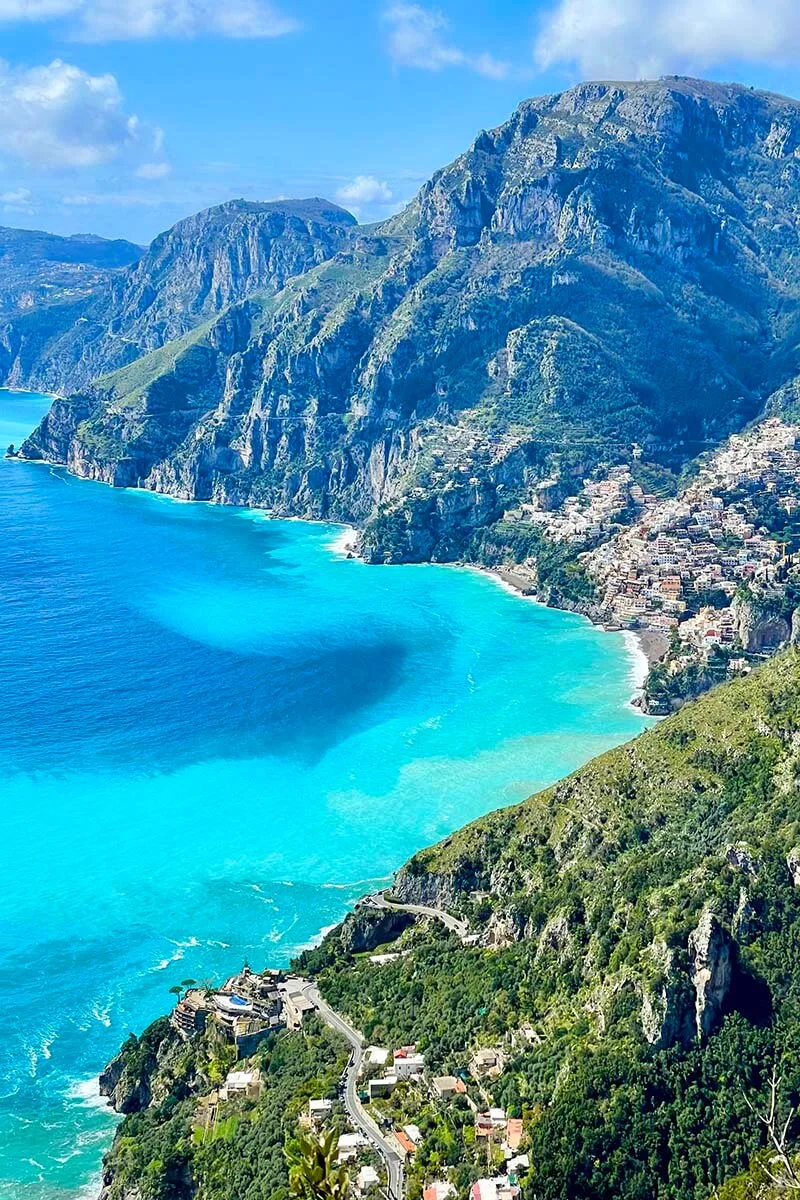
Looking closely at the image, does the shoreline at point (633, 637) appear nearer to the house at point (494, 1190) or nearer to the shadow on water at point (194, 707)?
the shadow on water at point (194, 707)

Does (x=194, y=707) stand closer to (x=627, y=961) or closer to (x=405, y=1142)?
(x=627, y=961)

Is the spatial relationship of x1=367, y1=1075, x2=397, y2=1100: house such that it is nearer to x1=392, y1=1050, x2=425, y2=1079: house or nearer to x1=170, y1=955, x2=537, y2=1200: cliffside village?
x1=170, y1=955, x2=537, y2=1200: cliffside village

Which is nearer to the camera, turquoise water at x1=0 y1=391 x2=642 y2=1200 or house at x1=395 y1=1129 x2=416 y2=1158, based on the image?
house at x1=395 y1=1129 x2=416 y2=1158

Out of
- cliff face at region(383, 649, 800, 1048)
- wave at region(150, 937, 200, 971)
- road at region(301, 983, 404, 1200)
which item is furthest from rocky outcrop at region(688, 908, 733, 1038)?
wave at region(150, 937, 200, 971)

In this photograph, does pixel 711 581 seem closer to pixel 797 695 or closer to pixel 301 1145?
pixel 797 695

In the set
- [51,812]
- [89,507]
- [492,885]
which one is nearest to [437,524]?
[89,507]

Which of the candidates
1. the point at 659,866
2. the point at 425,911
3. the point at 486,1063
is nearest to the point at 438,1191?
the point at 486,1063

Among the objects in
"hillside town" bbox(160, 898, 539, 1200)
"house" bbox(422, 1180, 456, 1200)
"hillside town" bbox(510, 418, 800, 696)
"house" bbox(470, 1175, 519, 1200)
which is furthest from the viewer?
"hillside town" bbox(510, 418, 800, 696)

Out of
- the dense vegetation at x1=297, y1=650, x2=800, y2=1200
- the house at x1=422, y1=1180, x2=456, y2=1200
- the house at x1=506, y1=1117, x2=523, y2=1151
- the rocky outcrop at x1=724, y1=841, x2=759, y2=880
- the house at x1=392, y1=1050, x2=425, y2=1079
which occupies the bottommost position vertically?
the house at x1=422, y1=1180, x2=456, y2=1200
